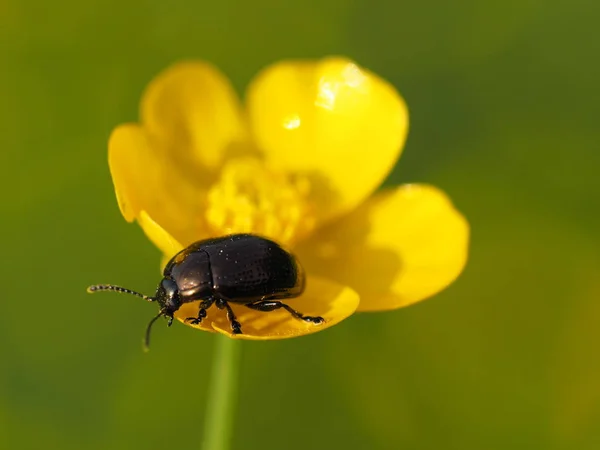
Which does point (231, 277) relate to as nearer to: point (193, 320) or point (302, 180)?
point (193, 320)

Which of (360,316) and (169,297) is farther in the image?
(360,316)

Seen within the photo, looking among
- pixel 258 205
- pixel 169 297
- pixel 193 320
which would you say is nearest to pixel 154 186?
pixel 258 205

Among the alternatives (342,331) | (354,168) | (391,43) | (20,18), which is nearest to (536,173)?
(391,43)

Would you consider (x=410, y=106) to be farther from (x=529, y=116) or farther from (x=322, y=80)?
(x=322, y=80)

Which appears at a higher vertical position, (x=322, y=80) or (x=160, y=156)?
(x=322, y=80)

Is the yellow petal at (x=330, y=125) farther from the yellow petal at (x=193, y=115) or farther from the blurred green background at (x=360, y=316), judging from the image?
the blurred green background at (x=360, y=316)

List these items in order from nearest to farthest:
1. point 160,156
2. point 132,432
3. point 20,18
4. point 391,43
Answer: point 160,156, point 132,432, point 20,18, point 391,43
